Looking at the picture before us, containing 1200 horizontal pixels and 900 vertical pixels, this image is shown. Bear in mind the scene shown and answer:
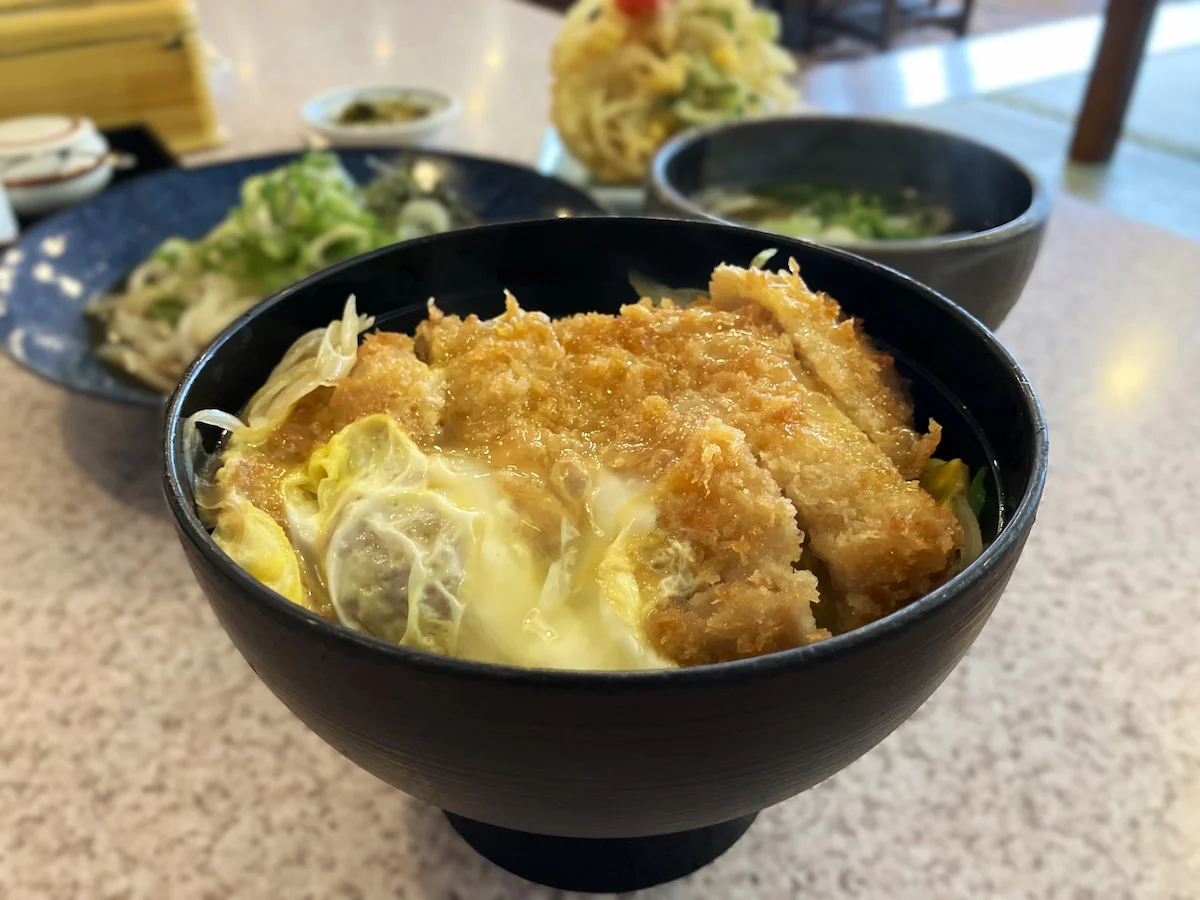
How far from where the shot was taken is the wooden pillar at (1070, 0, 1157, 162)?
2.26 meters

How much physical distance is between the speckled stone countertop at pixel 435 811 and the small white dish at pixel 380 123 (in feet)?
2.97

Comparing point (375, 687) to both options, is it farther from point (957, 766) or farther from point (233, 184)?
point (233, 184)

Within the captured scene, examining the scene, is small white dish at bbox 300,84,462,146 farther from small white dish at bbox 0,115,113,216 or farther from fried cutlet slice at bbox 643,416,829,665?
fried cutlet slice at bbox 643,416,829,665

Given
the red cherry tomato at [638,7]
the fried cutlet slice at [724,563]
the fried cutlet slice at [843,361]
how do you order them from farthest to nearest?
the red cherry tomato at [638,7], the fried cutlet slice at [843,361], the fried cutlet slice at [724,563]

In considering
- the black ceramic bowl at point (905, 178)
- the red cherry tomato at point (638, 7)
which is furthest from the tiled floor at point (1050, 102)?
the black ceramic bowl at point (905, 178)

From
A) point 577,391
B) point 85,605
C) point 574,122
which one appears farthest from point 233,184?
point 577,391

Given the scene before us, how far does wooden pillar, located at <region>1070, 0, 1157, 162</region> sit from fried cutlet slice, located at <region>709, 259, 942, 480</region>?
202 centimetres

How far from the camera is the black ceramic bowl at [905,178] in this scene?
2.65ft

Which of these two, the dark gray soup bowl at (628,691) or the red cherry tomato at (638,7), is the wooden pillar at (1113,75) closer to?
the red cherry tomato at (638,7)

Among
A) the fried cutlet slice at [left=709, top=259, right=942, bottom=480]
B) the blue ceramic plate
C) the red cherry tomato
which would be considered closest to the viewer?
the fried cutlet slice at [left=709, top=259, right=942, bottom=480]

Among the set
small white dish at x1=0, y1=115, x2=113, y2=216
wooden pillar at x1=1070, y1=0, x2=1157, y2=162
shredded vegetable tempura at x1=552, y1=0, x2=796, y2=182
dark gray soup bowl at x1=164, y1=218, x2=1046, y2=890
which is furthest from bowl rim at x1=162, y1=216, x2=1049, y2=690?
wooden pillar at x1=1070, y1=0, x2=1157, y2=162

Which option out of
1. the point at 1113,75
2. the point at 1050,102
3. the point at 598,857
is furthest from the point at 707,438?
the point at 1050,102

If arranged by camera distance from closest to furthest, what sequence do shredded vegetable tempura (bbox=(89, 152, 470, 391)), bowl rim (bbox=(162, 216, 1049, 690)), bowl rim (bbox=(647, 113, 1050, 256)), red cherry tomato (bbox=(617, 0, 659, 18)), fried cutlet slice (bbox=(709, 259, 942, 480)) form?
bowl rim (bbox=(162, 216, 1049, 690)) → fried cutlet slice (bbox=(709, 259, 942, 480)) → bowl rim (bbox=(647, 113, 1050, 256)) → shredded vegetable tempura (bbox=(89, 152, 470, 391)) → red cherry tomato (bbox=(617, 0, 659, 18))

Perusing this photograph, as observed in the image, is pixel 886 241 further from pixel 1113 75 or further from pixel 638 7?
pixel 1113 75
